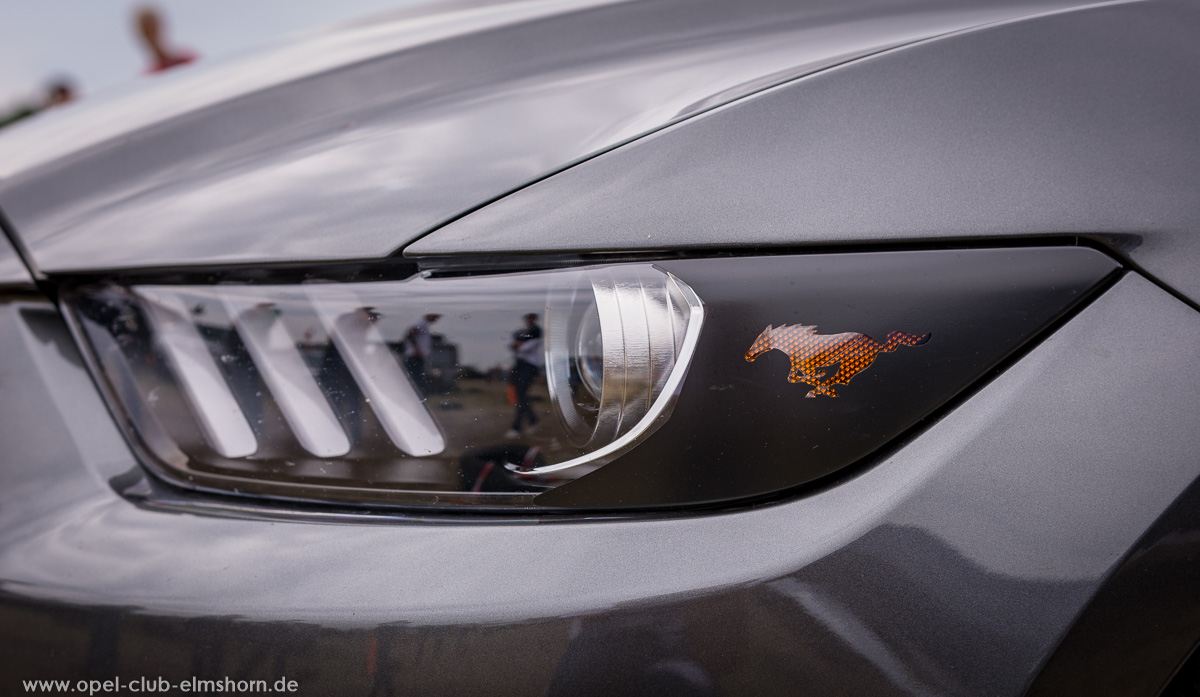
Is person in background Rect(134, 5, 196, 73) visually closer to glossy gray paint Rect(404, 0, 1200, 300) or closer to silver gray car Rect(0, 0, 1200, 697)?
silver gray car Rect(0, 0, 1200, 697)

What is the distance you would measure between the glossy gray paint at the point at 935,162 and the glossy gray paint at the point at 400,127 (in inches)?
2.1

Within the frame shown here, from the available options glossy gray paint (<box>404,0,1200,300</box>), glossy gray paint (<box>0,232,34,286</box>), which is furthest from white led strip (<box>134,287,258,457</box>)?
glossy gray paint (<box>404,0,1200,300</box>)

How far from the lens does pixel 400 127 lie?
2.88 ft

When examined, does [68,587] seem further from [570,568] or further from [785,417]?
[785,417]

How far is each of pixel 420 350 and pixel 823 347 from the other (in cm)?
42

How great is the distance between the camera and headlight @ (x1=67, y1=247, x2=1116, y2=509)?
671mm

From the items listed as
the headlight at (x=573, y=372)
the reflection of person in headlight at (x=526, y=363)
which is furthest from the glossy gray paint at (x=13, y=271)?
the reflection of person in headlight at (x=526, y=363)

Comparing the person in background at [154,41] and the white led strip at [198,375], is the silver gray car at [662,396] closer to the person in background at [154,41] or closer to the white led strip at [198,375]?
the white led strip at [198,375]

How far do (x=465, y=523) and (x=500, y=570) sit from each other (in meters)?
0.07

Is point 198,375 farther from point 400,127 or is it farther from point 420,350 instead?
point 400,127

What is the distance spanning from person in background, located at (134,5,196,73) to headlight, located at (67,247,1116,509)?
312 cm

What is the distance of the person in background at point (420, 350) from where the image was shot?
0.75 metres

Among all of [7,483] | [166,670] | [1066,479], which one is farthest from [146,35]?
[1066,479]

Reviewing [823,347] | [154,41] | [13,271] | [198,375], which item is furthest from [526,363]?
[154,41]
